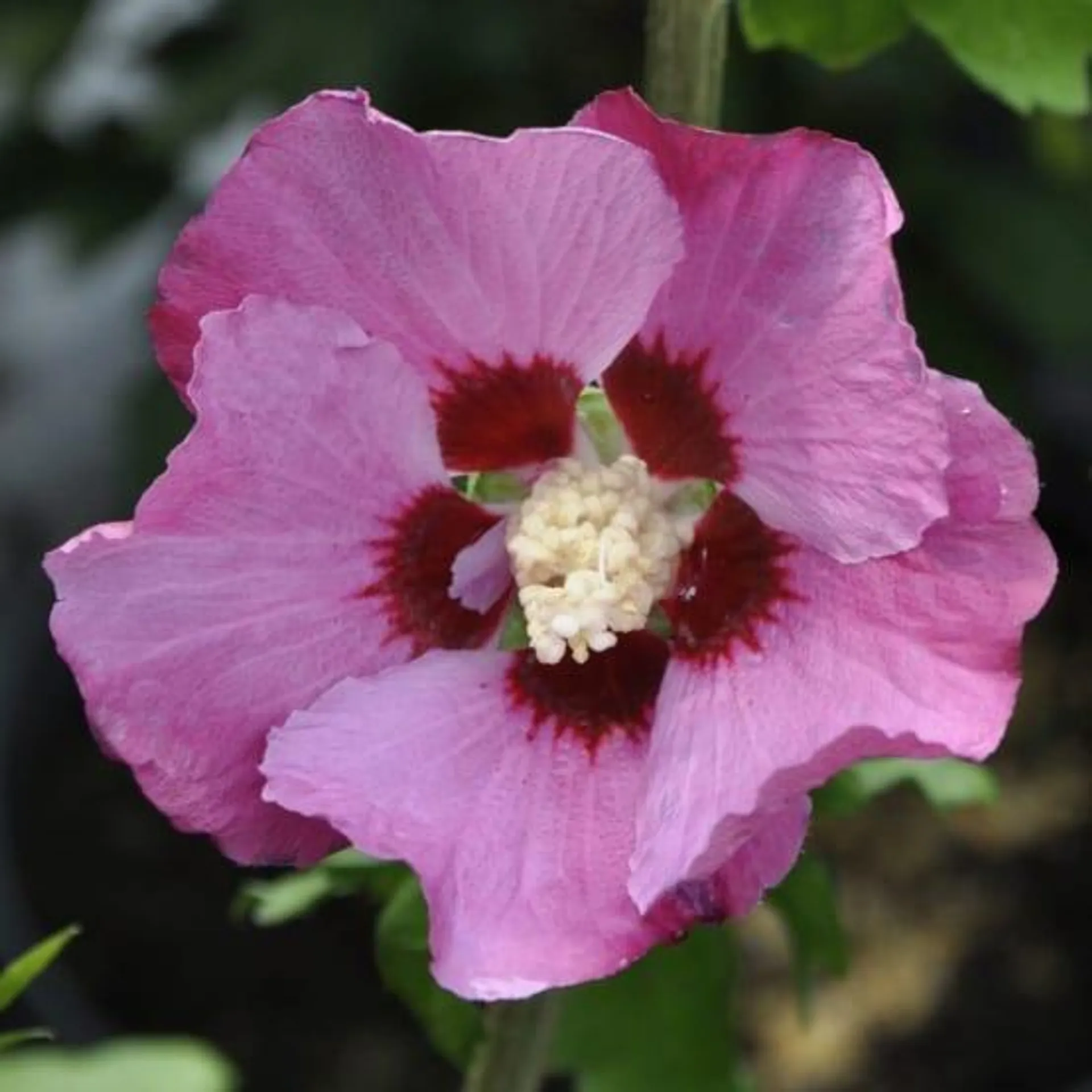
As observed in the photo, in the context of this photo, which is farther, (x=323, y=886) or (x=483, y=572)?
(x=323, y=886)

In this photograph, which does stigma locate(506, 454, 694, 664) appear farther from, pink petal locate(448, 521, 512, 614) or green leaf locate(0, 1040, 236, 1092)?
green leaf locate(0, 1040, 236, 1092)

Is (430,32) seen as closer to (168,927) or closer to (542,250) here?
(168,927)

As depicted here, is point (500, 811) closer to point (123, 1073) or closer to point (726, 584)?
point (726, 584)

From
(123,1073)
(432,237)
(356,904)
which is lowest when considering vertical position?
(356,904)

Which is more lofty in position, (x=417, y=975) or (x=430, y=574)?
(x=430, y=574)

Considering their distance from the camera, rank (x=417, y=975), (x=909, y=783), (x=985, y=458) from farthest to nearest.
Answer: (x=909, y=783)
(x=417, y=975)
(x=985, y=458)

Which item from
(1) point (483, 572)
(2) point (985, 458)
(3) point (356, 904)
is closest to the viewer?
(2) point (985, 458)

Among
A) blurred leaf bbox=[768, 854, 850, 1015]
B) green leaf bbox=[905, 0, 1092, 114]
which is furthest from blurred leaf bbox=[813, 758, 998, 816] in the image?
green leaf bbox=[905, 0, 1092, 114]

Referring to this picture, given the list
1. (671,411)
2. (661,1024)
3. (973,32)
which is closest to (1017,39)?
(973,32)
